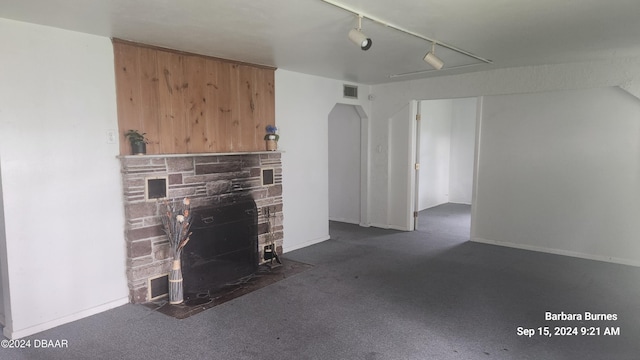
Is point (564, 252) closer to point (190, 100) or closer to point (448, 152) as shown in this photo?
point (448, 152)

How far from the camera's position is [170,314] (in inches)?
130

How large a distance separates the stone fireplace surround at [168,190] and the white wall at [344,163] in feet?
8.15

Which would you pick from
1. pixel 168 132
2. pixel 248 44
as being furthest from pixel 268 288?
pixel 248 44

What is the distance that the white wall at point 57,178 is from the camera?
9.36 feet

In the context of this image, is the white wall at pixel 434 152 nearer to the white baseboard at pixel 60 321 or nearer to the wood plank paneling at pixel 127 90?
the wood plank paneling at pixel 127 90

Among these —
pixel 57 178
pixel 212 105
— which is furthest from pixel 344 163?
pixel 57 178

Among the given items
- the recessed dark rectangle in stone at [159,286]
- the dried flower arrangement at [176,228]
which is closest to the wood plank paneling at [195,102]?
the dried flower arrangement at [176,228]

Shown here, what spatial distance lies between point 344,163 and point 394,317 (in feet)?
12.6

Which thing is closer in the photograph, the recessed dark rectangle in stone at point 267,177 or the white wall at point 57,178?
the white wall at point 57,178

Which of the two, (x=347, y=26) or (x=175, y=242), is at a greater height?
(x=347, y=26)

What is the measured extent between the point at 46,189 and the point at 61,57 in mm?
1008

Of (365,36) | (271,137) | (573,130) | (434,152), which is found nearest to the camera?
(365,36)

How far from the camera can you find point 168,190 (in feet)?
12.0

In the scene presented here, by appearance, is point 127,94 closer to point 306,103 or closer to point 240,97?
point 240,97
